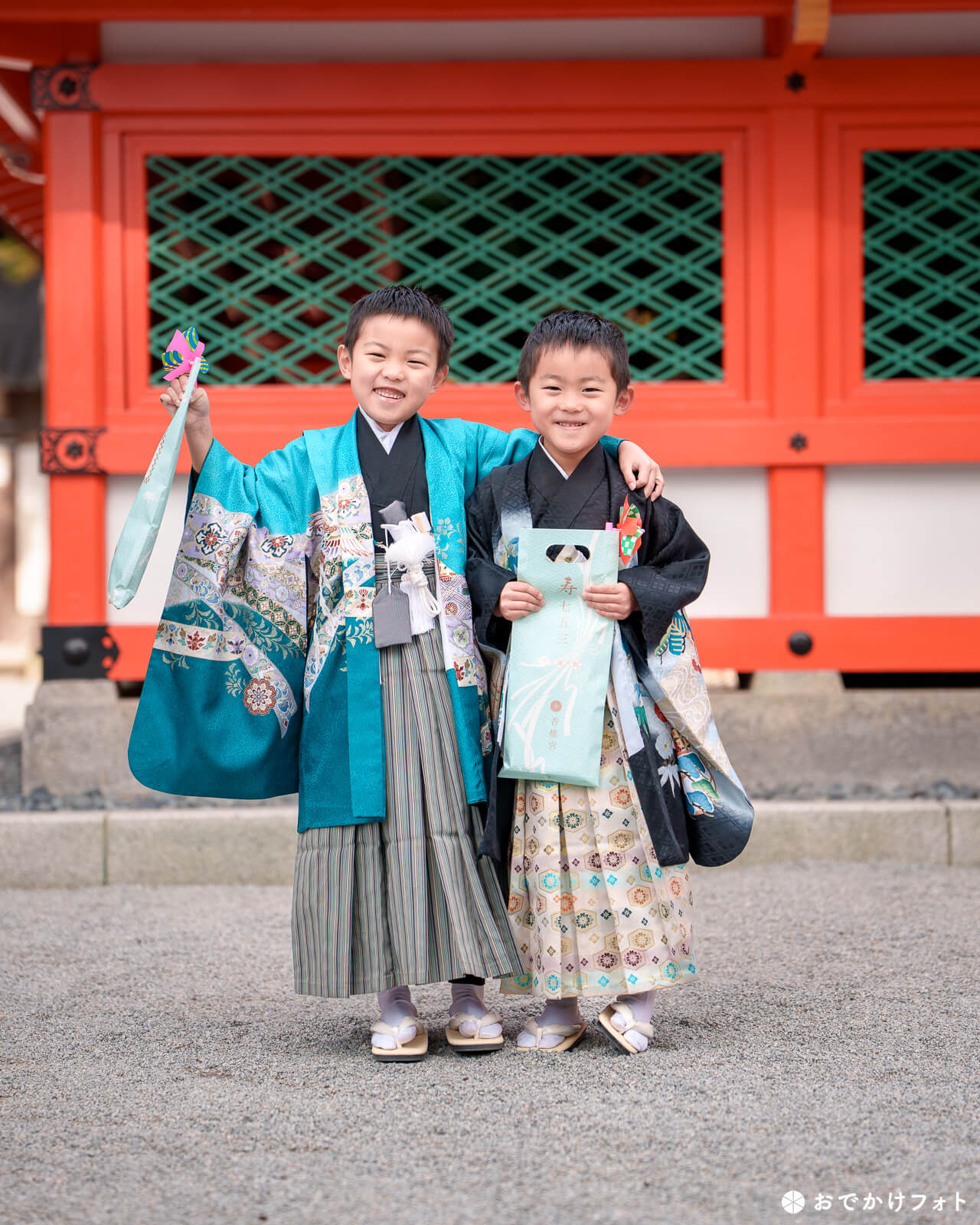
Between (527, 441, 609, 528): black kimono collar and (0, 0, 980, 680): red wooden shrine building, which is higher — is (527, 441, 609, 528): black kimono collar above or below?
below

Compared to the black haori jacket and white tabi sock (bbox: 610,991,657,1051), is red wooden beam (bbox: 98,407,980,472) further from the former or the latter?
white tabi sock (bbox: 610,991,657,1051)

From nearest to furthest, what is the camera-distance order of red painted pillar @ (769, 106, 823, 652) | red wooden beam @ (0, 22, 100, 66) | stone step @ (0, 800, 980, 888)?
stone step @ (0, 800, 980, 888)
red wooden beam @ (0, 22, 100, 66)
red painted pillar @ (769, 106, 823, 652)

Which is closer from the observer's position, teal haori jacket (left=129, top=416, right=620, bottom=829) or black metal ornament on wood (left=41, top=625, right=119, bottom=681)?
teal haori jacket (left=129, top=416, right=620, bottom=829)

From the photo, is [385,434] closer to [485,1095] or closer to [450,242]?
[485,1095]

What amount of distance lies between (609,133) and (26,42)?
2.40 meters

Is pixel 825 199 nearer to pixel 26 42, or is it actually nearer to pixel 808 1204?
pixel 26 42

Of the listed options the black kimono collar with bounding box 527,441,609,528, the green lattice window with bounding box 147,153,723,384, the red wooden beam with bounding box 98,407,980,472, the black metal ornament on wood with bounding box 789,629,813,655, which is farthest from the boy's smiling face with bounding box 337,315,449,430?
the black metal ornament on wood with bounding box 789,629,813,655

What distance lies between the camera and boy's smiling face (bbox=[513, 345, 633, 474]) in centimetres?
274

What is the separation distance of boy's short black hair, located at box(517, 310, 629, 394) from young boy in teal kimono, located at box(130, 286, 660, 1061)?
193mm

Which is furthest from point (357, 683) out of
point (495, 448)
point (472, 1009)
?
point (472, 1009)

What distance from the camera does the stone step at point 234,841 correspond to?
450 centimetres

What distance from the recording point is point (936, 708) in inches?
201

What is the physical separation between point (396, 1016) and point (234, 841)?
6.30 feet

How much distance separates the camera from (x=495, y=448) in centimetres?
299
